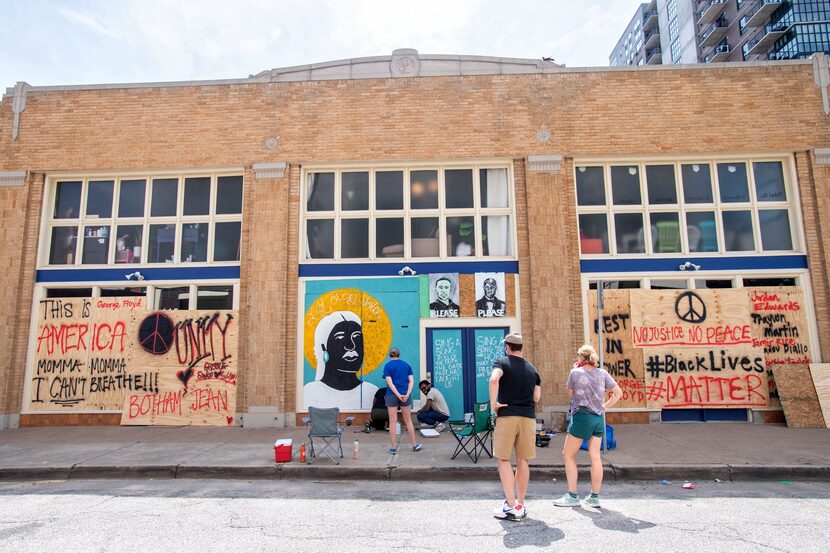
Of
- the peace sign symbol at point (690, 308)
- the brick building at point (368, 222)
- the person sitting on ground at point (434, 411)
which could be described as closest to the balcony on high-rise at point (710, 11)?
the brick building at point (368, 222)

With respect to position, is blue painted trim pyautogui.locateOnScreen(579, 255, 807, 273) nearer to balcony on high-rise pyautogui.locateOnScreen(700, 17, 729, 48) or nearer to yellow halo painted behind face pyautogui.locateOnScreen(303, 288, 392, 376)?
yellow halo painted behind face pyautogui.locateOnScreen(303, 288, 392, 376)

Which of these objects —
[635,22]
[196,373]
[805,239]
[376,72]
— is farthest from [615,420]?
[635,22]

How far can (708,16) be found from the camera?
48.8 m

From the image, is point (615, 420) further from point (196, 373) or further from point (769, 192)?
point (196, 373)

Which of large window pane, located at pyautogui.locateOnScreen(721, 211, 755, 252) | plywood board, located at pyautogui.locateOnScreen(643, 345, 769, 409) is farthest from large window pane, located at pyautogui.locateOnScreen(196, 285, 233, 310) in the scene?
large window pane, located at pyautogui.locateOnScreen(721, 211, 755, 252)

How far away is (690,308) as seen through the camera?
10844mm

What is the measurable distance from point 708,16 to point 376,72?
49061 millimetres

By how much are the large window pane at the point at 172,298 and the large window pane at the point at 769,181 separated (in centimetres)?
1291

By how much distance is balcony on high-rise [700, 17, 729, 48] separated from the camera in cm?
4822

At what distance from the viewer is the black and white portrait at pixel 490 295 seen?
11.0 meters

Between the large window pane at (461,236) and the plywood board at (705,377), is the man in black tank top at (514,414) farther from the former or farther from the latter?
the plywood board at (705,377)

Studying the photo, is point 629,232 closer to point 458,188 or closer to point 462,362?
point 458,188

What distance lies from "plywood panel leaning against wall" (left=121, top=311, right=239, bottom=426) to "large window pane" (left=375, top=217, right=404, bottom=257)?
3473 mm

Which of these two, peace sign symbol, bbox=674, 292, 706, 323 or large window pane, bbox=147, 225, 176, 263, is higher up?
large window pane, bbox=147, 225, 176, 263
